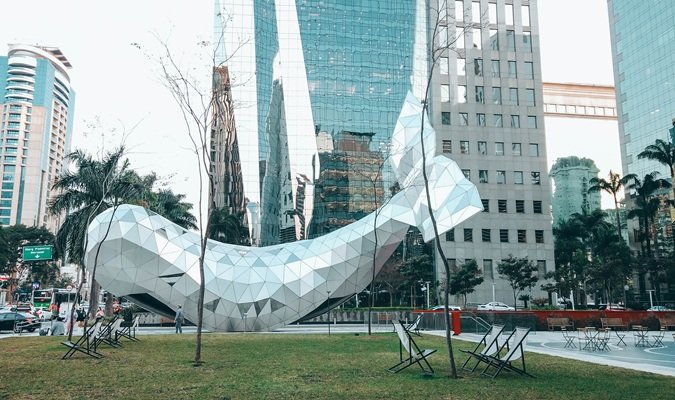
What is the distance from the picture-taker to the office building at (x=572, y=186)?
107m

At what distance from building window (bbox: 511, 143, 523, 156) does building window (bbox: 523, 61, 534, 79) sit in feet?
27.8

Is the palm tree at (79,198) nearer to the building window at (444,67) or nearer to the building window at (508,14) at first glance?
the building window at (444,67)

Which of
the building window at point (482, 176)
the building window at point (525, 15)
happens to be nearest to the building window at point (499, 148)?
the building window at point (482, 176)

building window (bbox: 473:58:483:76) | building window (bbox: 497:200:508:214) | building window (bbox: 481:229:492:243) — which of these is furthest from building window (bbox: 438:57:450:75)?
building window (bbox: 481:229:492:243)

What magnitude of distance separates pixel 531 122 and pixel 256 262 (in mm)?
44894

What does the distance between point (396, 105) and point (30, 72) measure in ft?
394

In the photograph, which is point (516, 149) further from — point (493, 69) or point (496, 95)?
point (493, 69)

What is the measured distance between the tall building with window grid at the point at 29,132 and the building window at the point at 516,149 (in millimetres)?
115556

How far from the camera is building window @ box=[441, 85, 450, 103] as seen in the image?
62.6m

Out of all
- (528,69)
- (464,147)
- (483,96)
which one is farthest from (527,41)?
(464,147)

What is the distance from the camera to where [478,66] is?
63.6m

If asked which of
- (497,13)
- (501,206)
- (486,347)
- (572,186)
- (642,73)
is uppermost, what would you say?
(497,13)

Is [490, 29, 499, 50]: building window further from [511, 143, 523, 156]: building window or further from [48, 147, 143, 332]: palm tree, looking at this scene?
[48, 147, 143, 332]: palm tree

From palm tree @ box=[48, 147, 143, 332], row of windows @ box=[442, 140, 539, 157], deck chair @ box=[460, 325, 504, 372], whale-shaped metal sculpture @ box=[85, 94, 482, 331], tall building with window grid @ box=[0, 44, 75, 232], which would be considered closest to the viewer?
deck chair @ box=[460, 325, 504, 372]
